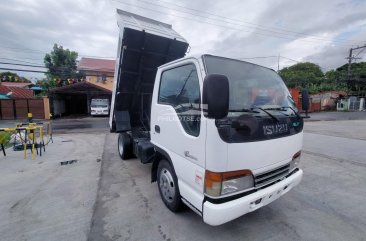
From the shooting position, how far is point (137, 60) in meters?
4.27

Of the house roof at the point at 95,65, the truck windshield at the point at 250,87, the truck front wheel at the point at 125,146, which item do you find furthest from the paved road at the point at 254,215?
the house roof at the point at 95,65

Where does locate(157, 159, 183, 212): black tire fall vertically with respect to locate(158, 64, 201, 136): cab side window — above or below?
below

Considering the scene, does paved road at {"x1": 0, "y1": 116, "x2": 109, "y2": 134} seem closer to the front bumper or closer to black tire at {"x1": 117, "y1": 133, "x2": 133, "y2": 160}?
black tire at {"x1": 117, "y1": 133, "x2": 133, "y2": 160}

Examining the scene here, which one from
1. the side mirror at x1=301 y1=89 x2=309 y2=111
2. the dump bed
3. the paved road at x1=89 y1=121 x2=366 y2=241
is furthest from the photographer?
the dump bed

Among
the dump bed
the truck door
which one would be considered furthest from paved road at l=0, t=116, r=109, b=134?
the truck door

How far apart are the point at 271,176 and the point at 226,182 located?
2.29 ft

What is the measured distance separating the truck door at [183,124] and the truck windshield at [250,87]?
0.33m

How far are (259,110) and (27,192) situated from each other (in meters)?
4.15

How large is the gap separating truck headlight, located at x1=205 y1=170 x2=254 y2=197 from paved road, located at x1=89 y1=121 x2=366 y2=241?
77 cm

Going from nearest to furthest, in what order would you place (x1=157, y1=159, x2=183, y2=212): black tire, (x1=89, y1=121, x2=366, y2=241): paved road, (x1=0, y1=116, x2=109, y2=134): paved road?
(x1=89, y1=121, x2=366, y2=241): paved road
(x1=157, y1=159, x2=183, y2=212): black tire
(x1=0, y1=116, x2=109, y2=134): paved road

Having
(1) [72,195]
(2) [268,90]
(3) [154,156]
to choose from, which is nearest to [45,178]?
(1) [72,195]

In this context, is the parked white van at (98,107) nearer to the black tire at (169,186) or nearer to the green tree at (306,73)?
the black tire at (169,186)

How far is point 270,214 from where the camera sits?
107 inches

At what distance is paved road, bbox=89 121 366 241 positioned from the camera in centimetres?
233
